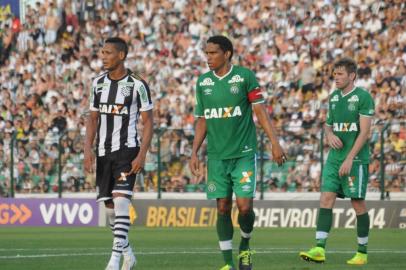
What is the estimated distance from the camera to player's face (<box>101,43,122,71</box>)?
12609mm

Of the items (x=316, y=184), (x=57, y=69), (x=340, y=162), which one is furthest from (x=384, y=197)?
(x=57, y=69)

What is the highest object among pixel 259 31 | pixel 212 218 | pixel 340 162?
pixel 259 31

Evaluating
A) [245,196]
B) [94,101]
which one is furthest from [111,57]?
[245,196]

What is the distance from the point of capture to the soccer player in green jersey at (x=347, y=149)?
570 inches

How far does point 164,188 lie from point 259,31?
23.8 ft

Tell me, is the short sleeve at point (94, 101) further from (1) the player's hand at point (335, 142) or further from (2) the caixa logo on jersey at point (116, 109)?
(1) the player's hand at point (335, 142)

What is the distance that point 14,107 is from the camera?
3253 cm

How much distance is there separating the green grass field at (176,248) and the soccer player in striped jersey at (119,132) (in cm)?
119

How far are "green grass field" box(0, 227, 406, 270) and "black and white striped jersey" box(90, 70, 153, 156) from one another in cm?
165

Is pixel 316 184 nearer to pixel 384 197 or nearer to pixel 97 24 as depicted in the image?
pixel 384 197

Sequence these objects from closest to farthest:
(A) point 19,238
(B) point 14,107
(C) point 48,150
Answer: (A) point 19,238 < (C) point 48,150 < (B) point 14,107

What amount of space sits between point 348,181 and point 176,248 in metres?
3.48

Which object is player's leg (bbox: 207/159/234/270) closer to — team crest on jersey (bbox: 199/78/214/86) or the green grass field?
team crest on jersey (bbox: 199/78/214/86)

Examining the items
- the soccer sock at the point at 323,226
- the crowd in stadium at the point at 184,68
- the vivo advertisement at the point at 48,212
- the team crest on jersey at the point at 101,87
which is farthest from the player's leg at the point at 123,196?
the vivo advertisement at the point at 48,212
